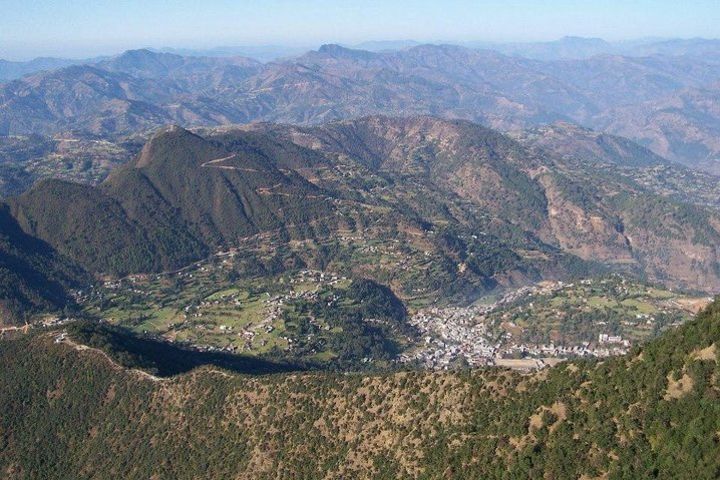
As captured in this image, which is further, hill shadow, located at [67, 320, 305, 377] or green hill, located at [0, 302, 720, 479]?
hill shadow, located at [67, 320, 305, 377]

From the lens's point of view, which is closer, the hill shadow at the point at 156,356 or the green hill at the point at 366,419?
the green hill at the point at 366,419

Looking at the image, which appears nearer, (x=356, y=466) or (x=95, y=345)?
(x=356, y=466)

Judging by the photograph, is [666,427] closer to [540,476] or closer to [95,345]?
[540,476]

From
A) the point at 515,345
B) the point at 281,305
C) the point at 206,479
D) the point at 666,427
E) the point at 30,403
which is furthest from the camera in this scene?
the point at 281,305

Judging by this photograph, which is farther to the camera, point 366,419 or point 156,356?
point 156,356

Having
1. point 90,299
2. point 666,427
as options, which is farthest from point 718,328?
point 90,299

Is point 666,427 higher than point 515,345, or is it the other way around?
point 666,427

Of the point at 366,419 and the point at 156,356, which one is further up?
the point at 366,419

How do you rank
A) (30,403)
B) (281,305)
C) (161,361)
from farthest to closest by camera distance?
(281,305)
(161,361)
(30,403)
